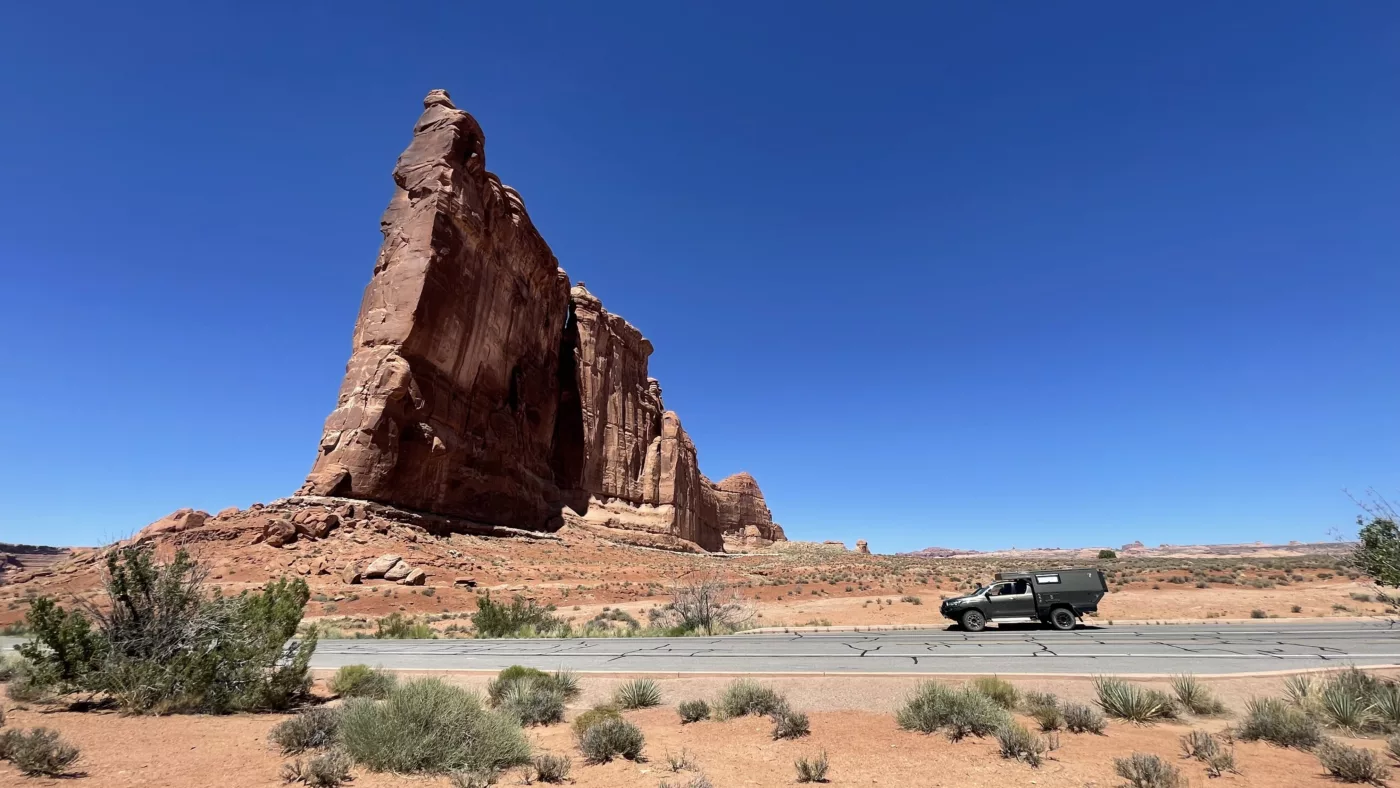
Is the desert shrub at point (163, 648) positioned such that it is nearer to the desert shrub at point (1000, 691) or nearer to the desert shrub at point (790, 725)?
the desert shrub at point (790, 725)

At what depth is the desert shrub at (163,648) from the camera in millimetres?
8648

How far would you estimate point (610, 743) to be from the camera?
7.22 meters

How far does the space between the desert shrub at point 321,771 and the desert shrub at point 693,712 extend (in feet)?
13.6

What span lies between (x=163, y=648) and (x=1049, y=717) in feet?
38.5

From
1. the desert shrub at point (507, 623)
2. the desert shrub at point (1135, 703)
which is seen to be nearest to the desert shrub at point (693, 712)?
the desert shrub at point (1135, 703)

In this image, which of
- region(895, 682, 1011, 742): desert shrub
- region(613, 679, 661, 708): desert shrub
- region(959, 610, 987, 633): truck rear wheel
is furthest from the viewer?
region(959, 610, 987, 633): truck rear wheel

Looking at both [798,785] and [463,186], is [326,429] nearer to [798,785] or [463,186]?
[463,186]

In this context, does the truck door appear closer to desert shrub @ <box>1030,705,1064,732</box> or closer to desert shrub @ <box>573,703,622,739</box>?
desert shrub @ <box>1030,705,1064,732</box>

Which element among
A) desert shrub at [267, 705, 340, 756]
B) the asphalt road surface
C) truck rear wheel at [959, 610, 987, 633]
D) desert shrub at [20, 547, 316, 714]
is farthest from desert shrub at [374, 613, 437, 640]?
truck rear wheel at [959, 610, 987, 633]

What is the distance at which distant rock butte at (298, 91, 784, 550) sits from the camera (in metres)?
39.3

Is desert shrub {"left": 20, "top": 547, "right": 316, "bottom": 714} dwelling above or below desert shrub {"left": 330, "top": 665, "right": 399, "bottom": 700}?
above

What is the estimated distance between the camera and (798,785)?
6.39 metres

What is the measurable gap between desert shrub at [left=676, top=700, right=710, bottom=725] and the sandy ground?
152 millimetres

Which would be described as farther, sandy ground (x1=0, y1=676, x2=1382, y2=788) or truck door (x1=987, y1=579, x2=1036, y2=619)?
truck door (x1=987, y1=579, x2=1036, y2=619)
